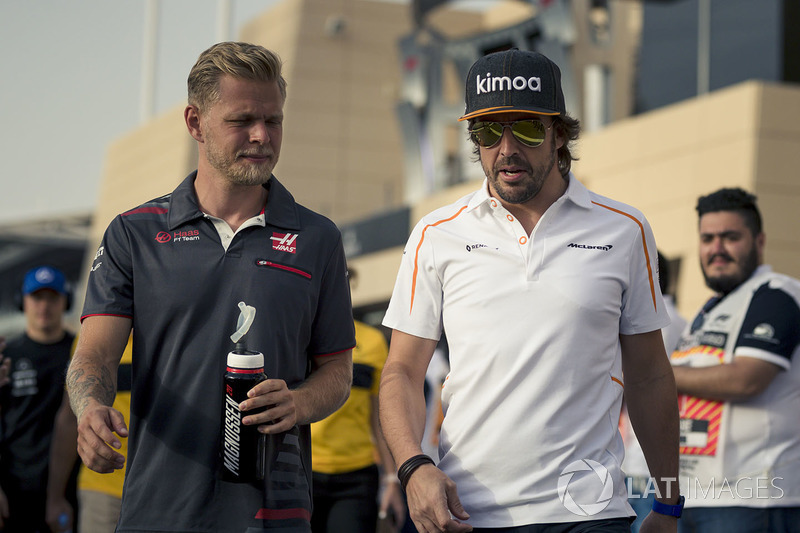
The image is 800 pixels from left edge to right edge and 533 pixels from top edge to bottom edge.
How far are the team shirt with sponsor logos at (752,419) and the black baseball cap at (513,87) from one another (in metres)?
2.33

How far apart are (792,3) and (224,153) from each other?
803 inches

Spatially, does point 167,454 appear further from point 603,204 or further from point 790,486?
point 790,486

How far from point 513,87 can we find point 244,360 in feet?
4.63

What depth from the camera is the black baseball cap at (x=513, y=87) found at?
4129 millimetres

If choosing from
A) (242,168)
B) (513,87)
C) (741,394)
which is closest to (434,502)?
(242,168)

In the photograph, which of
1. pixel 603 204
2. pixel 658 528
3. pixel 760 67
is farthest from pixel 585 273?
pixel 760 67

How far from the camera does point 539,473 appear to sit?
3.88 metres

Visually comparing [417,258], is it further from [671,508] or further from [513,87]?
[671,508]

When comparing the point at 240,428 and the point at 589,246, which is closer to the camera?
the point at 240,428

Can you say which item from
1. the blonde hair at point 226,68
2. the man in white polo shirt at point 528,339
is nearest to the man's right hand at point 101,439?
the man in white polo shirt at point 528,339

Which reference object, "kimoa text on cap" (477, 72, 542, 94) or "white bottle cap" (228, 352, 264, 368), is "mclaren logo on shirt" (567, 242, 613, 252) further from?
"white bottle cap" (228, 352, 264, 368)

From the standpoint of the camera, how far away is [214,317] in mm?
3980

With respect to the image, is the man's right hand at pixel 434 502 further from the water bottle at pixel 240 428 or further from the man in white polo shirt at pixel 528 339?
the water bottle at pixel 240 428

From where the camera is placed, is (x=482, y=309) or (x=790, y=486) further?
(x=790, y=486)
